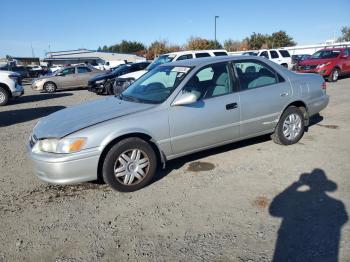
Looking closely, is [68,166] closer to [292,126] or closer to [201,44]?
[292,126]

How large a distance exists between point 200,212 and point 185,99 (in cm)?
151

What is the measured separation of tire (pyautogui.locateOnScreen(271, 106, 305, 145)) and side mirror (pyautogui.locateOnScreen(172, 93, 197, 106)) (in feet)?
6.45

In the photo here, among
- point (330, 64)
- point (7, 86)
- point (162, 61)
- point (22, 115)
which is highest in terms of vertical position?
point (162, 61)

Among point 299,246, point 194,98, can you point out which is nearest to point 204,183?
point 194,98

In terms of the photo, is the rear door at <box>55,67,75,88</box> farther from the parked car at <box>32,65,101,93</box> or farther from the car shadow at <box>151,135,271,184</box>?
the car shadow at <box>151,135,271,184</box>

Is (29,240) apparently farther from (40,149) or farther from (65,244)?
(40,149)

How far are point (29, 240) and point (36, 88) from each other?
A: 57.9 ft

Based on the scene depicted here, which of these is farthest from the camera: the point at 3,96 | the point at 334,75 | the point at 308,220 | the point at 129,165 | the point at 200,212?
the point at 334,75

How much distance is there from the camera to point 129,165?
4332 mm

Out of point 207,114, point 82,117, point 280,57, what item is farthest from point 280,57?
point 82,117

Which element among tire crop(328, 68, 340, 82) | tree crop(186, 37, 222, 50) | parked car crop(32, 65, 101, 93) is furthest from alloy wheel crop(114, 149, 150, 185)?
tree crop(186, 37, 222, 50)

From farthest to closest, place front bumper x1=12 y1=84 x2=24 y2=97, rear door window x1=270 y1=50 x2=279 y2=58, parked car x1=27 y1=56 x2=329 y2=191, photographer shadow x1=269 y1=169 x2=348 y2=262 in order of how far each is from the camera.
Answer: rear door window x1=270 y1=50 x2=279 y2=58 → front bumper x1=12 y1=84 x2=24 y2=97 → parked car x1=27 y1=56 x2=329 y2=191 → photographer shadow x1=269 y1=169 x2=348 y2=262

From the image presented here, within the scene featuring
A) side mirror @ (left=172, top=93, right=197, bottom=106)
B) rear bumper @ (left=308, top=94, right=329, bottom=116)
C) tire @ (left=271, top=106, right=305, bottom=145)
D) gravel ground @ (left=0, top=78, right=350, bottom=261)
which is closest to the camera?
gravel ground @ (left=0, top=78, right=350, bottom=261)

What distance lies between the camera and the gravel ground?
10.2 ft
